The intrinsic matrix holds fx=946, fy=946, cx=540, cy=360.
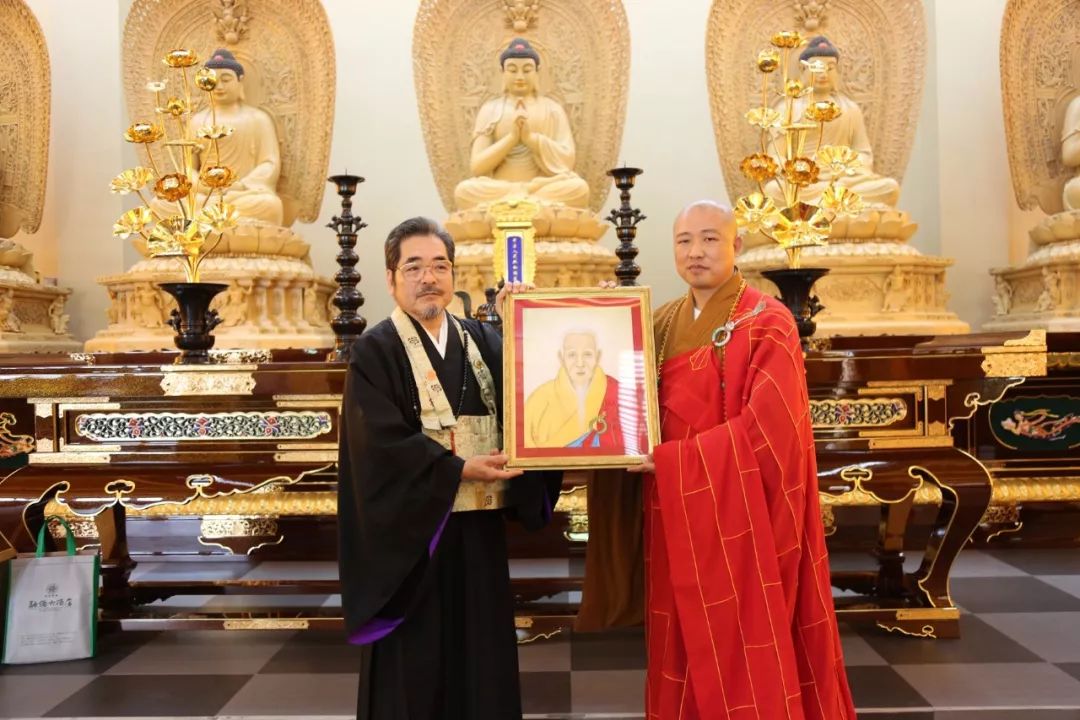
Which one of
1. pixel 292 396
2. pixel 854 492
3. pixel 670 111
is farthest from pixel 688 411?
pixel 670 111

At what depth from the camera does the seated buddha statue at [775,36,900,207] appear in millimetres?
5500

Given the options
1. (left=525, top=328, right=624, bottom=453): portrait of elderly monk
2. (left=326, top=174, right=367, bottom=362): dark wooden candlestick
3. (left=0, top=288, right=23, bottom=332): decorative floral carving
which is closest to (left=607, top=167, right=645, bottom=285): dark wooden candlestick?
(left=326, top=174, right=367, bottom=362): dark wooden candlestick

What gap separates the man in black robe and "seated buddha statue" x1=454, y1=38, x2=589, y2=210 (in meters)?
3.73

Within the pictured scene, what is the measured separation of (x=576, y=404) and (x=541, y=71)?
4658mm

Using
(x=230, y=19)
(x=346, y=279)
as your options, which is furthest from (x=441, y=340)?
(x=230, y=19)

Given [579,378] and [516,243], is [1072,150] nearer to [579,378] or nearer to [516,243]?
[516,243]

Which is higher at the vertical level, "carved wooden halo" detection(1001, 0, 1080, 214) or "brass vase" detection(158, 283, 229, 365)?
"carved wooden halo" detection(1001, 0, 1080, 214)

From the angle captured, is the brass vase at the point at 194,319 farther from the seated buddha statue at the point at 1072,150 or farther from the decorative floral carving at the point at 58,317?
the seated buddha statue at the point at 1072,150

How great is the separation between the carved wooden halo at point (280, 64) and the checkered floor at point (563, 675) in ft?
11.9

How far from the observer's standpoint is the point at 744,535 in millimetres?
1924

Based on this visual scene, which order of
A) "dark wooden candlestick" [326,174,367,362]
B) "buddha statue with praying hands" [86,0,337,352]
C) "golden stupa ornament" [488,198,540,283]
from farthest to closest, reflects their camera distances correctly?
1. "buddha statue with praying hands" [86,0,337,352]
2. "dark wooden candlestick" [326,174,367,362]
3. "golden stupa ornament" [488,198,540,283]

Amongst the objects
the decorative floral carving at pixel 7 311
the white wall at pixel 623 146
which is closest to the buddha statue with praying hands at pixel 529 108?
the white wall at pixel 623 146

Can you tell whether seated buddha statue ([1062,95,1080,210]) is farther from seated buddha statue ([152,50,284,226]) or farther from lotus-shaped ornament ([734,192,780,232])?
seated buddha statue ([152,50,284,226])

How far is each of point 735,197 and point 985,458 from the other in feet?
7.91
